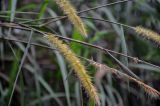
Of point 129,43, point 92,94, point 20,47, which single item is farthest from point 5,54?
point 92,94

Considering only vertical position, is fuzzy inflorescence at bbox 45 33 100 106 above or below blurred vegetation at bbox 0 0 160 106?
above

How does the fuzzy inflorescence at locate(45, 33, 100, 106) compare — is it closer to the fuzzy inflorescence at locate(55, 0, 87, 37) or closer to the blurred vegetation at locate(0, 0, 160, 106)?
the fuzzy inflorescence at locate(55, 0, 87, 37)

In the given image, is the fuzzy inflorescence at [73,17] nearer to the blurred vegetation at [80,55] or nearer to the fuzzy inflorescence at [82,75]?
the fuzzy inflorescence at [82,75]

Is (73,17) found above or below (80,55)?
above

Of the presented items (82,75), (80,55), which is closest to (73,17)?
(82,75)

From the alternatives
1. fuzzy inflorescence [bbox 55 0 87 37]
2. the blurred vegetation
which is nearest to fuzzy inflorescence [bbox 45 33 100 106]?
fuzzy inflorescence [bbox 55 0 87 37]

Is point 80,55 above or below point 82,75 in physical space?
below

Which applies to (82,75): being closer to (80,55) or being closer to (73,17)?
(73,17)

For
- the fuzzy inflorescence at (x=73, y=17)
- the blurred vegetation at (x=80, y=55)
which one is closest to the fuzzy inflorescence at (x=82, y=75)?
the fuzzy inflorescence at (x=73, y=17)

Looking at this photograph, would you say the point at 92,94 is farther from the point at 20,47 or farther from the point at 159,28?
the point at 159,28

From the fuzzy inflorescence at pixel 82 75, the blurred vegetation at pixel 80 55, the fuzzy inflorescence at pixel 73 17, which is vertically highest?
the fuzzy inflorescence at pixel 73 17

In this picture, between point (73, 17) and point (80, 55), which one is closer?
point (73, 17)
